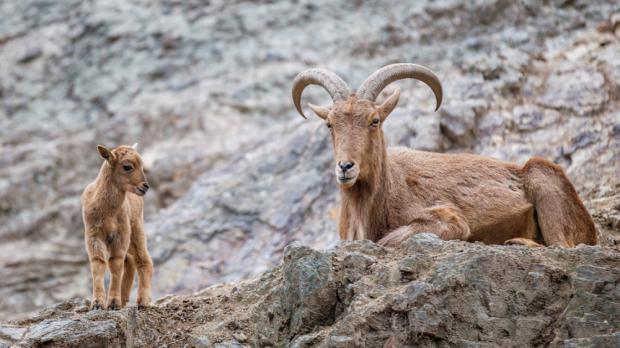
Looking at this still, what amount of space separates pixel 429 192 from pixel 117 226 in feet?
11.6

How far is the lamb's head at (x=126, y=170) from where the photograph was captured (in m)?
9.16

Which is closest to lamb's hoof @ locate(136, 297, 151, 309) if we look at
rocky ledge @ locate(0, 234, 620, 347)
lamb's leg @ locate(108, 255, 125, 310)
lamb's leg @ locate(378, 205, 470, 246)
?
rocky ledge @ locate(0, 234, 620, 347)

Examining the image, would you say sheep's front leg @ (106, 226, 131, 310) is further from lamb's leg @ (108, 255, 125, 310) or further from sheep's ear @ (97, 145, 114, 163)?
sheep's ear @ (97, 145, 114, 163)

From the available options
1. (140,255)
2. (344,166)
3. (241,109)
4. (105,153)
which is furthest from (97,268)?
(241,109)

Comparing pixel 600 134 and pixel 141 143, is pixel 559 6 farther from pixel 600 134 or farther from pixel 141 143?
pixel 141 143

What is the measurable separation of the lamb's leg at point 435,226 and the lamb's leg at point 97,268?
285 centimetres

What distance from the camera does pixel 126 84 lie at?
24703mm

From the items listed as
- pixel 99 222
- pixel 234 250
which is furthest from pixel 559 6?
pixel 99 222

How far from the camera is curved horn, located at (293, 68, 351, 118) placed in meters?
10.5

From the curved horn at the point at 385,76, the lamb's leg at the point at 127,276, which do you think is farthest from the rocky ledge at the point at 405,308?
the curved horn at the point at 385,76

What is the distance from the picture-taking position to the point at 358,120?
1012cm

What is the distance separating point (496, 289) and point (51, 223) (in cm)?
1631

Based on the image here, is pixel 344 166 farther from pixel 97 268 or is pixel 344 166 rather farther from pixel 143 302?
pixel 97 268

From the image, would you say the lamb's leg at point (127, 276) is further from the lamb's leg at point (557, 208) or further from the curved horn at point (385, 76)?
the lamb's leg at point (557, 208)
